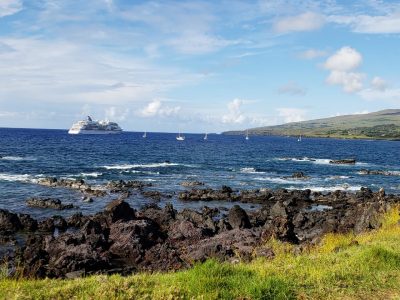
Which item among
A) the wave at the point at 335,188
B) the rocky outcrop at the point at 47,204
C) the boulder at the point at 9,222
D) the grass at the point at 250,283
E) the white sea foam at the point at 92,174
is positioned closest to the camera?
the grass at the point at 250,283

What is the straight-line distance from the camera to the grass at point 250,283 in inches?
367

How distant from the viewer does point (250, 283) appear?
986 centimetres

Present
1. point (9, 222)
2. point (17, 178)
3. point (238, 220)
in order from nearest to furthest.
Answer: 1. point (9, 222)
2. point (238, 220)
3. point (17, 178)

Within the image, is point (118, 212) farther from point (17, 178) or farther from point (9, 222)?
point (17, 178)

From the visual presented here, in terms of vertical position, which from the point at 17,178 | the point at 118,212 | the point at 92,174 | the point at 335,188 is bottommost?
the point at 335,188

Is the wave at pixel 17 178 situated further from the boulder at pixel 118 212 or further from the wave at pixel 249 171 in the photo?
the wave at pixel 249 171

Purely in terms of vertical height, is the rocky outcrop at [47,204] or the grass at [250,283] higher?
the grass at [250,283]

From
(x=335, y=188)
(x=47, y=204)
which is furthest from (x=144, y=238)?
(x=335, y=188)

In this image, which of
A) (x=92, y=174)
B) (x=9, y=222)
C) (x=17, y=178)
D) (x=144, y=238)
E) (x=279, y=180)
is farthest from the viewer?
(x=279, y=180)

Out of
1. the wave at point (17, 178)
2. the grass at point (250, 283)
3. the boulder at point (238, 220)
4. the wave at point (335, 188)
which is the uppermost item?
the grass at point (250, 283)

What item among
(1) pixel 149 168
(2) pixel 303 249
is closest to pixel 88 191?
(1) pixel 149 168

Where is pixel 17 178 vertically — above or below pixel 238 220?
above

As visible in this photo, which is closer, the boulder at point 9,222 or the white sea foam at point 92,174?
the boulder at point 9,222

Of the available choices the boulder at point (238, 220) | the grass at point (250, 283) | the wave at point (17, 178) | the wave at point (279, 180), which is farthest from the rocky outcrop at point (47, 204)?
the wave at point (279, 180)
